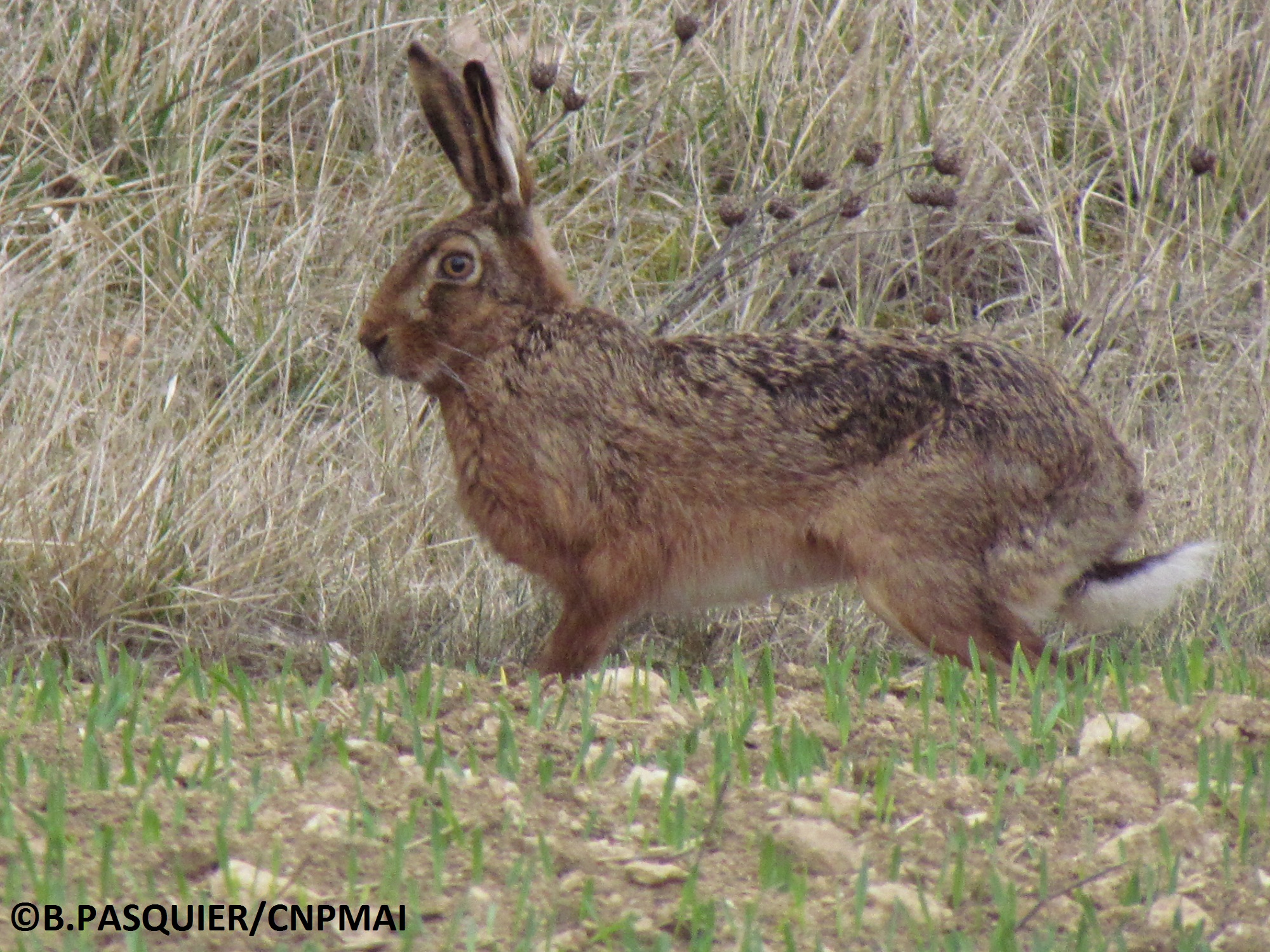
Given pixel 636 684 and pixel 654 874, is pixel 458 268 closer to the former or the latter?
pixel 636 684

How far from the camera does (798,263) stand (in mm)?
5746

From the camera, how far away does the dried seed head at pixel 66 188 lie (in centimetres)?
660

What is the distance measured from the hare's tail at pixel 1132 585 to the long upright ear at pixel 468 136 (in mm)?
1632

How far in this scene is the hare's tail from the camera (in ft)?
13.3

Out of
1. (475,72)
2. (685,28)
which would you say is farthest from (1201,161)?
(475,72)

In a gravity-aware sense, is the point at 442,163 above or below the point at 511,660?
above

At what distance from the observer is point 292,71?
22.8ft

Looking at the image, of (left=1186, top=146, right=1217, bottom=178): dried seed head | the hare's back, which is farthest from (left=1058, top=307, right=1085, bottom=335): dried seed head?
the hare's back

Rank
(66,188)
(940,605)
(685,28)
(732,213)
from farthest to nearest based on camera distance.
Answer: (66,188) < (685,28) < (732,213) < (940,605)

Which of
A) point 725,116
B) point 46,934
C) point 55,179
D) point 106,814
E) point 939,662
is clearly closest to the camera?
point 46,934

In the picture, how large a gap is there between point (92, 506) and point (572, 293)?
1416 mm

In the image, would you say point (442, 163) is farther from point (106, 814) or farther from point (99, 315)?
point (106, 814)

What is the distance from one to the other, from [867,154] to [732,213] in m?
0.49

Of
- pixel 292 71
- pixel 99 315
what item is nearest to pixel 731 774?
pixel 99 315
